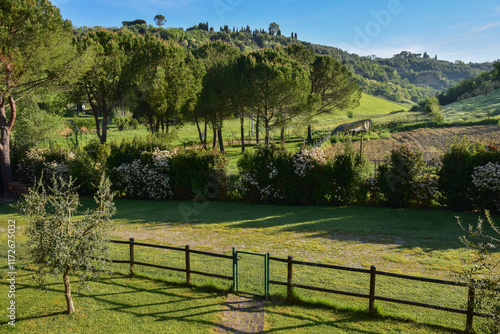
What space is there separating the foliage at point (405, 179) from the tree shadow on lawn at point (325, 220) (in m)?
0.69

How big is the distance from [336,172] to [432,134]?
36.2 m

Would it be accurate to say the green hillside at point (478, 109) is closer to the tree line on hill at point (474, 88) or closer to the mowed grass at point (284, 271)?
the tree line on hill at point (474, 88)

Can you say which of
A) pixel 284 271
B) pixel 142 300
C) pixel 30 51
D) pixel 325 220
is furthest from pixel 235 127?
pixel 142 300

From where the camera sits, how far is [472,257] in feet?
33.4

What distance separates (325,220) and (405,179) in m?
4.52

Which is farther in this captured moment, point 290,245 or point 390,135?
point 390,135

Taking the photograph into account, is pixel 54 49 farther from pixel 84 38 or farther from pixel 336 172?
pixel 336 172

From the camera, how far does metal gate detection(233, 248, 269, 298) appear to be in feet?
25.8

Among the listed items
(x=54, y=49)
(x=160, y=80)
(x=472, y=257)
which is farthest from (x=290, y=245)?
(x=160, y=80)

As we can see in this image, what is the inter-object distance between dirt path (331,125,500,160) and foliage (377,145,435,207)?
17296mm

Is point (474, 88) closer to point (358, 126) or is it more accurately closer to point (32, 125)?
point (358, 126)

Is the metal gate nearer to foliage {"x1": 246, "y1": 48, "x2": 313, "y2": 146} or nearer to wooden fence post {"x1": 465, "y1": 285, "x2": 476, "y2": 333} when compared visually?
wooden fence post {"x1": 465, "y1": 285, "x2": 476, "y2": 333}

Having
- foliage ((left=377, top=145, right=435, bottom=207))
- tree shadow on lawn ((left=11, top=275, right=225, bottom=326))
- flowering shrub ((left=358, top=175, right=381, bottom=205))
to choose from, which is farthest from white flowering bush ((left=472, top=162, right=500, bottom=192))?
tree shadow on lawn ((left=11, top=275, right=225, bottom=326))

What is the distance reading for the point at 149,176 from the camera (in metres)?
19.8
